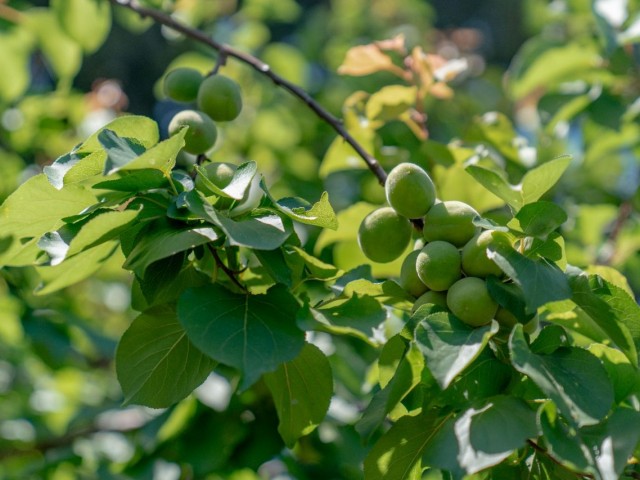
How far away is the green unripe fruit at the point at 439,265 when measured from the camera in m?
0.86

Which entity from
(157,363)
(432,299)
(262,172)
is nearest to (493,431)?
(432,299)

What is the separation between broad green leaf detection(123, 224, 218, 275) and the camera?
767mm

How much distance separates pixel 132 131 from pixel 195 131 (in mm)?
162

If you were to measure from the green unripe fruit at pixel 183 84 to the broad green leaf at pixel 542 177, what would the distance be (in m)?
0.59

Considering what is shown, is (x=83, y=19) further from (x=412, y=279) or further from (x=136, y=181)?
(x=412, y=279)

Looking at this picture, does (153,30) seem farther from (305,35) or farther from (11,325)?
(11,325)

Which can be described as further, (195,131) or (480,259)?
(195,131)

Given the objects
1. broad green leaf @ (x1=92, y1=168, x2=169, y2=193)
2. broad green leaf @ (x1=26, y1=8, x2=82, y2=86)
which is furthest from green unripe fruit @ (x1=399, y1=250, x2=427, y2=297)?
broad green leaf @ (x1=26, y1=8, x2=82, y2=86)

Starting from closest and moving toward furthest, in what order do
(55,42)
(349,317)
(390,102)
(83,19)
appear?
1. (349,317)
2. (390,102)
3. (83,19)
4. (55,42)

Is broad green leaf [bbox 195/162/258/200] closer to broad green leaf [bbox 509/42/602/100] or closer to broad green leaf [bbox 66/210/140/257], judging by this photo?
broad green leaf [bbox 66/210/140/257]

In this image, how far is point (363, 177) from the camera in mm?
2070

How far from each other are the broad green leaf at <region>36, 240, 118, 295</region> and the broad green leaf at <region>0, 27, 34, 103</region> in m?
1.31

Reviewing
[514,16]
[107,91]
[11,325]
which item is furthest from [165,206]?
[514,16]

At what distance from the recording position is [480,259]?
86 centimetres
